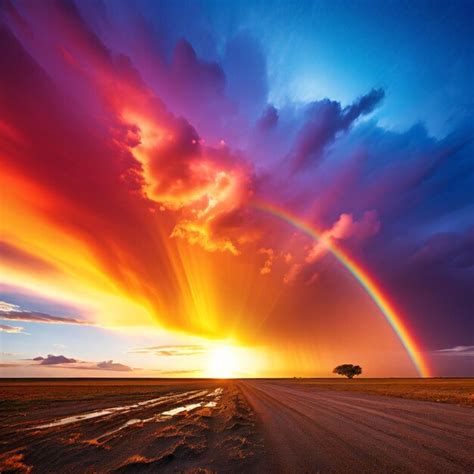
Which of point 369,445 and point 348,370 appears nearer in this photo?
point 369,445

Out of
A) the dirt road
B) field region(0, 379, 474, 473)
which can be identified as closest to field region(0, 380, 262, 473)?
field region(0, 379, 474, 473)

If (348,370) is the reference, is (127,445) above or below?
below

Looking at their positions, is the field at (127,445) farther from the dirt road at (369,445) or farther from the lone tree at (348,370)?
the lone tree at (348,370)

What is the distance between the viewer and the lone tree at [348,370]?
174375mm

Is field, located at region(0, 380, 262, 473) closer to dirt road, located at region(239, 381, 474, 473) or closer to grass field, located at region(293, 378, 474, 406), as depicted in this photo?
dirt road, located at region(239, 381, 474, 473)

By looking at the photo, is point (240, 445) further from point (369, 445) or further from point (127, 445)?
point (369, 445)

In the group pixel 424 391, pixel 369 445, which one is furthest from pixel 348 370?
pixel 369 445

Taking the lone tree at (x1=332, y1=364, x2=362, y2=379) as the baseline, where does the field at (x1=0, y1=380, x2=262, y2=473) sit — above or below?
below

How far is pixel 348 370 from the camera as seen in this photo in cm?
17638

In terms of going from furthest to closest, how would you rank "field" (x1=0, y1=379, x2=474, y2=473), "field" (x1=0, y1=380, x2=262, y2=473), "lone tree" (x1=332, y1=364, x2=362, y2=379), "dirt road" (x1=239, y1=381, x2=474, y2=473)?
1. "lone tree" (x1=332, y1=364, x2=362, y2=379)
2. "field" (x1=0, y1=380, x2=262, y2=473)
3. "field" (x1=0, y1=379, x2=474, y2=473)
4. "dirt road" (x1=239, y1=381, x2=474, y2=473)

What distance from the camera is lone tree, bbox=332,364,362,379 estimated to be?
17438 cm

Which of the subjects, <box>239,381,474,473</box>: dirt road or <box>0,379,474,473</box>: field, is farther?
<box>0,379,474,473</box>: field

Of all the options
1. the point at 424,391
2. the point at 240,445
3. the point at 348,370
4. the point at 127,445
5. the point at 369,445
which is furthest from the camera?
the point at 348,370

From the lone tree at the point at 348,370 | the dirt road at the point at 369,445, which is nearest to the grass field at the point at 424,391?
the dirt road at the point at 369,445
